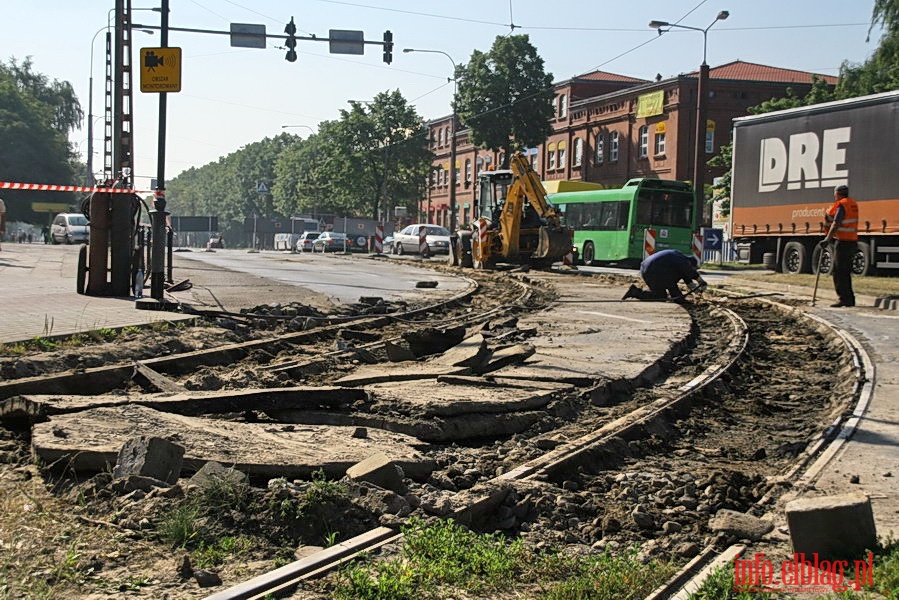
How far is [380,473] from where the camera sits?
184 inches

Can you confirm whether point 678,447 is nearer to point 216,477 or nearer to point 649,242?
point 216,477

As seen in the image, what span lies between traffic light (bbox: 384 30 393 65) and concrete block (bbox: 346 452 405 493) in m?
22.7

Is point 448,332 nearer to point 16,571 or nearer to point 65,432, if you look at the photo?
point 65,432

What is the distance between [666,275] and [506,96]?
45.6m

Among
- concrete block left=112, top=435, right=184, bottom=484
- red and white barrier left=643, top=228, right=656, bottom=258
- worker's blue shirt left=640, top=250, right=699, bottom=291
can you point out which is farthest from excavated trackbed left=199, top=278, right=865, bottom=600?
red and white barrier left=643, top=228, right=656, bottom=258

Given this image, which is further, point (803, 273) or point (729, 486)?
point (803, 273)

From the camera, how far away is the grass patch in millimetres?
3596

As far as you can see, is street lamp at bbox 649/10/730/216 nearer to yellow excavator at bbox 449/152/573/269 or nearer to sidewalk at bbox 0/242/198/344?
yellow excavator at bbox 449/152/573/269

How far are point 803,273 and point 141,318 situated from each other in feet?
68.0

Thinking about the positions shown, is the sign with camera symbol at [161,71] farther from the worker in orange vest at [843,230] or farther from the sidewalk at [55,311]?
the worker in orange vest at [843,230]

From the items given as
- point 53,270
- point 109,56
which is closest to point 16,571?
point 53,270

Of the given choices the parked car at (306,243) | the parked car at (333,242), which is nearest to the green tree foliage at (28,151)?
the parked car at (306,243)

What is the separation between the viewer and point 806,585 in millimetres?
3680

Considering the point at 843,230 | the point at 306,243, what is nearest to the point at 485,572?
the point at 843,230
